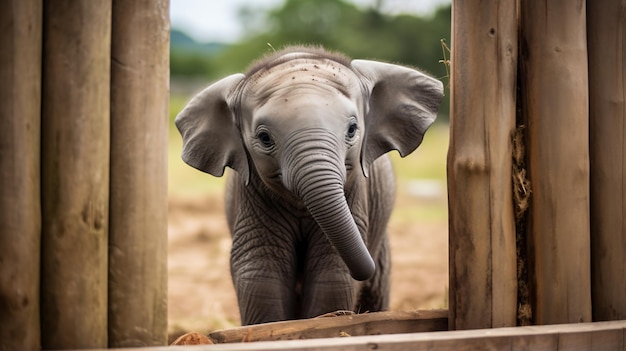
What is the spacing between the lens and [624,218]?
4059 millimetres

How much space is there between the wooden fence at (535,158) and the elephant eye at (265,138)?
2.96 ft

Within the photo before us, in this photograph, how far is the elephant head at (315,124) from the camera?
13.3ft

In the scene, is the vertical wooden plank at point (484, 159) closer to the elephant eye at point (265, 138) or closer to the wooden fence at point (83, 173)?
the elephant eye at point (265, 138)

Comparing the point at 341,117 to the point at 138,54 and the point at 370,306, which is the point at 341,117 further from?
the point at 370,306

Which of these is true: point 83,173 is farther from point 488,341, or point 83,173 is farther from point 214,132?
point 214,132

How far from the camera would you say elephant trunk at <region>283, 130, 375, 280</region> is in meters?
3.99

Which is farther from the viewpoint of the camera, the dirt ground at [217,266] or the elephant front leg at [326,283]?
the dirt ground at [217,266]

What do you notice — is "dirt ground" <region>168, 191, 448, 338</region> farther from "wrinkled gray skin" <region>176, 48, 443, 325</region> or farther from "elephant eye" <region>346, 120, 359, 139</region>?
"elephant eye" <region>346, 120, 359, 139</region>

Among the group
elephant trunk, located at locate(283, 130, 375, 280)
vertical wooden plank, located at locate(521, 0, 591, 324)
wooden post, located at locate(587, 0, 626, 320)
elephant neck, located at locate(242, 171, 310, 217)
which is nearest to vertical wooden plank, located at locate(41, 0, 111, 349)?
elephant trunk, located at locate(283, 130, 375, 280)

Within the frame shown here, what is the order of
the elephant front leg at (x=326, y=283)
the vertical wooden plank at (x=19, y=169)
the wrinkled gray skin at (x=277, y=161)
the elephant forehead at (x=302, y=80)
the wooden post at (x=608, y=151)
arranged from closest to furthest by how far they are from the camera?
the vertical wooden plank at (x=19, y=169) → the wooden post at (x=608, y=151) → the elephant forehead at (x=302, y=80) → the wrinkled gray skin at (x=277, y=161) → the elephant front leg at (x=326, y=283)

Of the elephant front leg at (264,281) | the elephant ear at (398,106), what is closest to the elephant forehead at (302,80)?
the elephant ear at (398,106)

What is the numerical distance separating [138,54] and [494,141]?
155 cm

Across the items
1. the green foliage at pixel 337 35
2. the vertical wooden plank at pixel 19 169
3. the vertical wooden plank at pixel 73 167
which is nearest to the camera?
the vertical wooden plank at pixel 19 169

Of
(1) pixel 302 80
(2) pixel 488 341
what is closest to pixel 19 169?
(1) pixel 302 80
